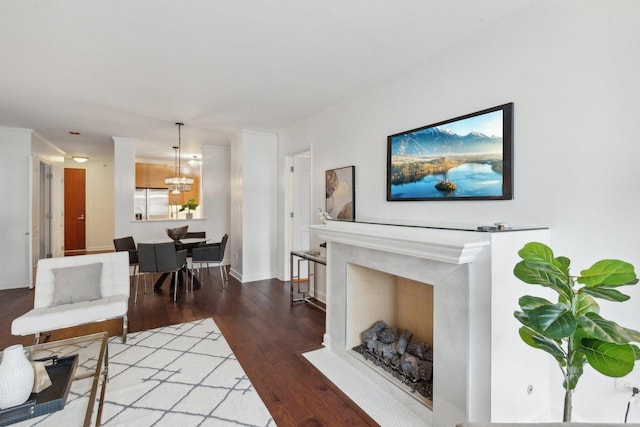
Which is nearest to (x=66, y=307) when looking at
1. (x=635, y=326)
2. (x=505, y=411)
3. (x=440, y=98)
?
(x=505, y=411)

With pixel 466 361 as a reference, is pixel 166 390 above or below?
below

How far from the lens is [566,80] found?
1819 millimetres

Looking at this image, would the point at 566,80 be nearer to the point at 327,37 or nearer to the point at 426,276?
the point at 426,276

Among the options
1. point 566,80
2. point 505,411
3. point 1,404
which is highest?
point 566,80

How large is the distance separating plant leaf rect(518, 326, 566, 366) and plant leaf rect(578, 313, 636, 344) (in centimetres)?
22

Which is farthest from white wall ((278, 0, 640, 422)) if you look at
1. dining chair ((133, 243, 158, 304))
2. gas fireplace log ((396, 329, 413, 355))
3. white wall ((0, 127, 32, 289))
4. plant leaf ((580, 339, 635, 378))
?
white wall ((0, 127, 32, 289))

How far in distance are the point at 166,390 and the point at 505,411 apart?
223 centimetres

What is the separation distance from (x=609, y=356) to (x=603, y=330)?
13 centimetres

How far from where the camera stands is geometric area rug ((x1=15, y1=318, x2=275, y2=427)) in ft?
6.46

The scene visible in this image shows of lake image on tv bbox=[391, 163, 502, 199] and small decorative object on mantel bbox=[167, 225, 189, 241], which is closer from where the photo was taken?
lake image on tv bbox=[391, 163, 502, 199]

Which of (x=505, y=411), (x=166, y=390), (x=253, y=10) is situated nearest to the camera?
(x=505, y=411)

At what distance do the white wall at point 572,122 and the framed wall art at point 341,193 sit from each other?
134 centimetres

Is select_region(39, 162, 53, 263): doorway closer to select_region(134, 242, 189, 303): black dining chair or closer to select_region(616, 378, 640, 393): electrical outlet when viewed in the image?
select_region(134, 242, 189, 303): black dining chair

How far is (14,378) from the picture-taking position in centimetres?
153
